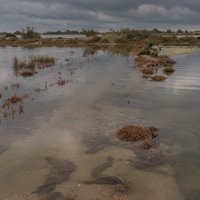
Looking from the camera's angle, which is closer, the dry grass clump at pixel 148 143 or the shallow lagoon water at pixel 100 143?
the shallow lagoon water at pixel 100 143

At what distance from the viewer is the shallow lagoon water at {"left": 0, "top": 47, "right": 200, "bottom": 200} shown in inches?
250

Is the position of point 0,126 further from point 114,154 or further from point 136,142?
point 136,142

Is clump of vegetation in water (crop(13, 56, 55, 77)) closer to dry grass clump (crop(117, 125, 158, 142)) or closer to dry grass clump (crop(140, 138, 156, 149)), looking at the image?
dry grass clump (crop(117, 125, 158, 142))

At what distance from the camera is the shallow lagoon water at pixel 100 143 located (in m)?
6.34

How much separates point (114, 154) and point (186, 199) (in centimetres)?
298

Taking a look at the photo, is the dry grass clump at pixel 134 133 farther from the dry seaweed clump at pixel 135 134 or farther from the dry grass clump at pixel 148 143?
the dry grass clump at pixel 148 143

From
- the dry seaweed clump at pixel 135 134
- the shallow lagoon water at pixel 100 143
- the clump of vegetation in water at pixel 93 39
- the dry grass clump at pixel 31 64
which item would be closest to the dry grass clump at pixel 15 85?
the shallow lagoon water at pixel 100 143

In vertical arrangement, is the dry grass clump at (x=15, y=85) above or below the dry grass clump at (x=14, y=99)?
above

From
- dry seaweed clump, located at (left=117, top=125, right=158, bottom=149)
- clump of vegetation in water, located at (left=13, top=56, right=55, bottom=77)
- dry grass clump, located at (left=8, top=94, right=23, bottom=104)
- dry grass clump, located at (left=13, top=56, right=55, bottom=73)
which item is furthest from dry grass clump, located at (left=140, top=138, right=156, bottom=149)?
dry grass clump, located at (left=13, top=56, right=55, bottom=73)

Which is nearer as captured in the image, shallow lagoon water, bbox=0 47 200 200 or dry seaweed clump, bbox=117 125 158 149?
shallow lagoon water, bbox=0 47 200 200

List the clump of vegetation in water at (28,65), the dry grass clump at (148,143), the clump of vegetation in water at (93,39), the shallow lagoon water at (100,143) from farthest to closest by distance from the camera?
the clump of vegetation in water at (93,39) < the clump of vegetation in water at (28,65) < the dry grass clump at (148,143) < the shallow lagoon water at (100,143)

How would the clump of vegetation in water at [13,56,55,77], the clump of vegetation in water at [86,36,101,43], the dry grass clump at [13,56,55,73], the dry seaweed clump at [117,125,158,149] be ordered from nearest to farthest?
the dry seaweed clump at [117,125,158,149] < the clump of vegetation in water at [13,56,55,77] < the dry grass clump at [13,56,55,73] < the clump of vegetation in water at [86,36,101,43]

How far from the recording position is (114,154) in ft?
26.2

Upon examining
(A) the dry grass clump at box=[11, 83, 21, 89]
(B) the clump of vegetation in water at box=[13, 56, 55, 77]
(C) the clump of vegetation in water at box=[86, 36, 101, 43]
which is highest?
(C) the clump of vegetation in water at box=[86, 36, 101, 43]
